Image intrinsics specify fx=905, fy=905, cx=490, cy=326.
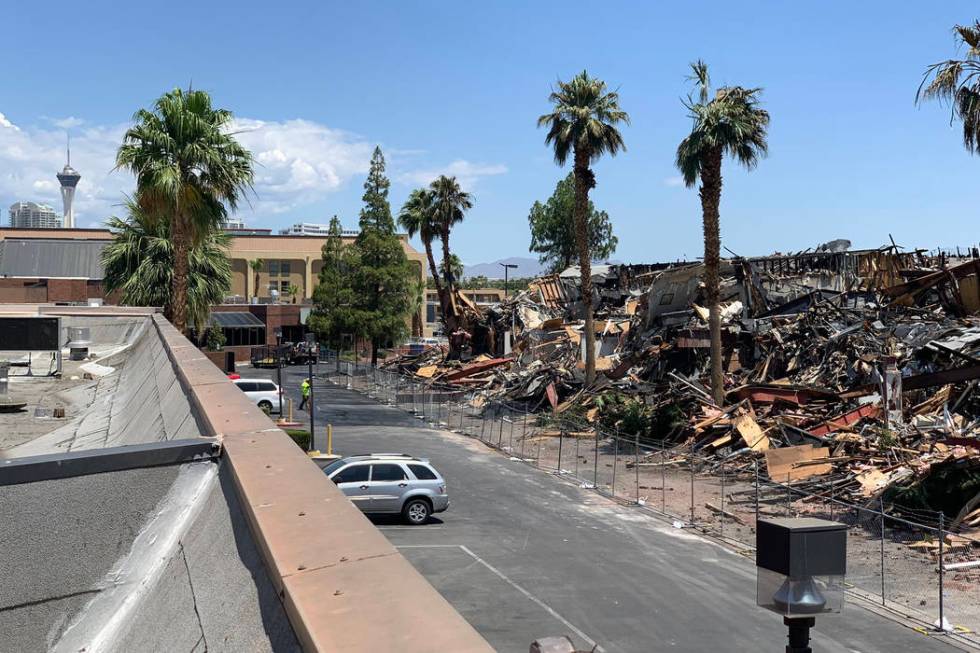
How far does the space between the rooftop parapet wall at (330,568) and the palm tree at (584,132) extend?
37028mm

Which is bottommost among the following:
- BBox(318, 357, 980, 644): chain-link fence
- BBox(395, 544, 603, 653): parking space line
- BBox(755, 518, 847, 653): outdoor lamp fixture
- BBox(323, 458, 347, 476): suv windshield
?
BBox(395, 544, 603, 653): parking space line

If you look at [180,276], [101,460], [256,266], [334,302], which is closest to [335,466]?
[180,276]

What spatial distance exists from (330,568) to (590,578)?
14.8 meters

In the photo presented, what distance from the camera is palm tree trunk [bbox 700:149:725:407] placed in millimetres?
32469

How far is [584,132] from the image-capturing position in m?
40.7

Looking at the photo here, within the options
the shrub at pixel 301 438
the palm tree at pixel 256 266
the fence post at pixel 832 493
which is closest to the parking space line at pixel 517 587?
the fence post at pixel 832 493

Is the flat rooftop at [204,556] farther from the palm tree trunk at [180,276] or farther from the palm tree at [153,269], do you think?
the palm tree at [153,269]

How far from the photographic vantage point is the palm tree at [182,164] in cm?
2095

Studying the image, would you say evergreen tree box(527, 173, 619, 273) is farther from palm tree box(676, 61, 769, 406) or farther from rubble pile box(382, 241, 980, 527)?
palm tree box(676, 61, 769, 406)

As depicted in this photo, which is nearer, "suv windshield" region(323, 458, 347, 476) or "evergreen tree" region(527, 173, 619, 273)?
"suv windshield" region(323, 458, 347, 476)

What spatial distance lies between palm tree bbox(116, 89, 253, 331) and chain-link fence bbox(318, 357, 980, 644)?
12606 mm

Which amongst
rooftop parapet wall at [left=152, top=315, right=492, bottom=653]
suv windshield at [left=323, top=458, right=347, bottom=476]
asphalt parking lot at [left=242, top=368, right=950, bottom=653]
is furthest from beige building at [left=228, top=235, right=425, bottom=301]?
rooftop parapet wall at [left=152, top=315, right=492, bottom=653]

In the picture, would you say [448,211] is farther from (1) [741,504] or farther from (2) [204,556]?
(2) [204,556]

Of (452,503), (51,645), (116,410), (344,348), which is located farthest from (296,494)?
(344,348)
